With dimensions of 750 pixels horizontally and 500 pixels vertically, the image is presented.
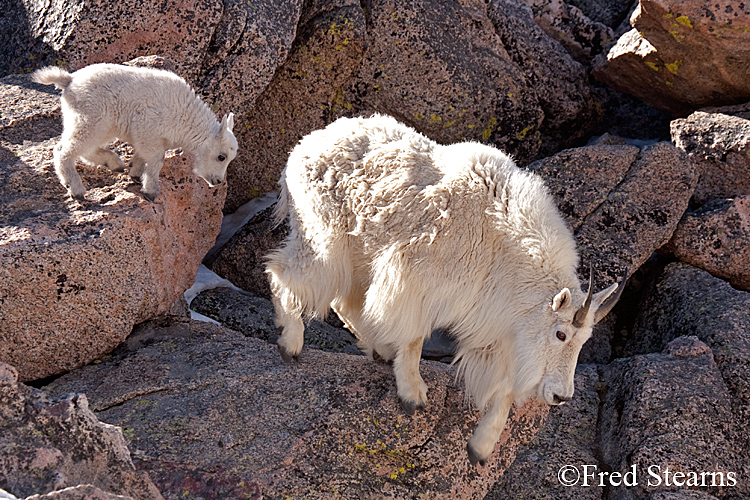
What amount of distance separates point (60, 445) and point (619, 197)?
5568 mm

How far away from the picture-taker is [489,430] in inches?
184

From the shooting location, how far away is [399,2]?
7.68 m

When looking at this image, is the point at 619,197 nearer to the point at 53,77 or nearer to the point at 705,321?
the point at 705,321

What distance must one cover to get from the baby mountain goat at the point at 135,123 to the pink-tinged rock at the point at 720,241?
4.64 metres

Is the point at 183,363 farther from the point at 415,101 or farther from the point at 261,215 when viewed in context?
the point at 415,101

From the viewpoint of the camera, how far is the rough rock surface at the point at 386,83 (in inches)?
297

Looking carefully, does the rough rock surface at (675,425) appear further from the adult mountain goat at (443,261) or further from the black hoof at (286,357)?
the black hoof at (286,357)

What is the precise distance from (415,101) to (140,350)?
4261 mm

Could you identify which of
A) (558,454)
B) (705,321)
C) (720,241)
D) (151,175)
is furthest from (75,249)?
(720,241)

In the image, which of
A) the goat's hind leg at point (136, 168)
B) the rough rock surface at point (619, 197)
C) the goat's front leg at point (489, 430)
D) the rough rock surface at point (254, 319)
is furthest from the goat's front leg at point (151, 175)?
the rough rock surface at point (619, 197)

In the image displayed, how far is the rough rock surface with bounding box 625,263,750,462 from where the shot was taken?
17.7ft

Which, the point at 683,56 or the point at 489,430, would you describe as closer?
the point at 489,430

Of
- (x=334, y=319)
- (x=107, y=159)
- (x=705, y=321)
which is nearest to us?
(x=107, y=159)

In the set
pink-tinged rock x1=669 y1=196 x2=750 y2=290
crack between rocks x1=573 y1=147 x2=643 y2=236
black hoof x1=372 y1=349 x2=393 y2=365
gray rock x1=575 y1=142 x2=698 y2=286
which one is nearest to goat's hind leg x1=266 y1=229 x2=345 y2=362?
black hoof x1=372 y1=349 x2=393 y2=365
